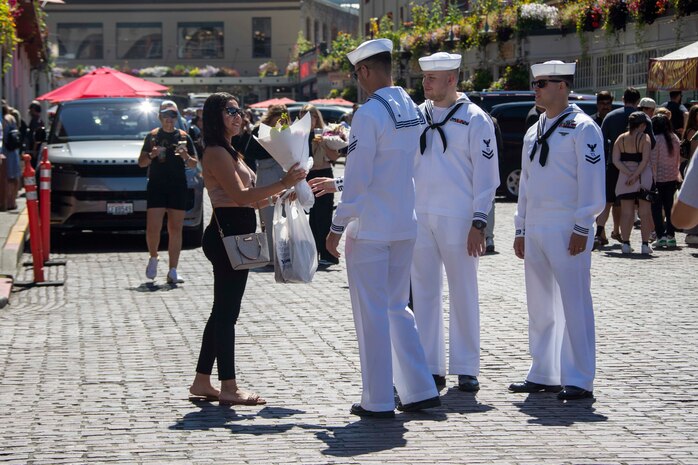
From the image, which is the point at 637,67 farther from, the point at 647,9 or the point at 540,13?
the point at 540,13

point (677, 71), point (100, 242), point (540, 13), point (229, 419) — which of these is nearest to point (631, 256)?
point (677, 71)

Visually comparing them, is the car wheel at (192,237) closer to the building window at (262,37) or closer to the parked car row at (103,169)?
→ the parked car row at (103,169)

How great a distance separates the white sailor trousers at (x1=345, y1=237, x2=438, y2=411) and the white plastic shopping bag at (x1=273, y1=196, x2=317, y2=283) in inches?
16.0

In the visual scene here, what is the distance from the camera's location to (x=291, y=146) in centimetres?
706

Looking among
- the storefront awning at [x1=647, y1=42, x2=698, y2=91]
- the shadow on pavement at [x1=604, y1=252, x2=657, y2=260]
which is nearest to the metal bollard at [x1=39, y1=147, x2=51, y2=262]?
the shadow on pavement at [x1=604, y1=252, x2=657, y2=260]

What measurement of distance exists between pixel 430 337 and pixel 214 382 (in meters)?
1.43

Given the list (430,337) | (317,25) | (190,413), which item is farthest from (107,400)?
(317,25)

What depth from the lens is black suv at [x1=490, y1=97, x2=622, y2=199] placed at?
75.2 ft

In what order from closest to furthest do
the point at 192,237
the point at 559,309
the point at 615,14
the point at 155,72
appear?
the point at 559,309, the point at 192,237, the point at 615,14, the point at 155,72

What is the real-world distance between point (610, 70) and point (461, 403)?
73.4 feet

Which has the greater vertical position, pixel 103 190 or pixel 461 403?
pixel 103 190

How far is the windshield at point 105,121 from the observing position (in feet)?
57.0

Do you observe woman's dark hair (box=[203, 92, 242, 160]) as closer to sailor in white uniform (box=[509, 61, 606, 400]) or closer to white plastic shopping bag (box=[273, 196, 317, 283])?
white plastic shopping bag (box=[273, 196, 317, 283])

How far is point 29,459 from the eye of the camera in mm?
5910
